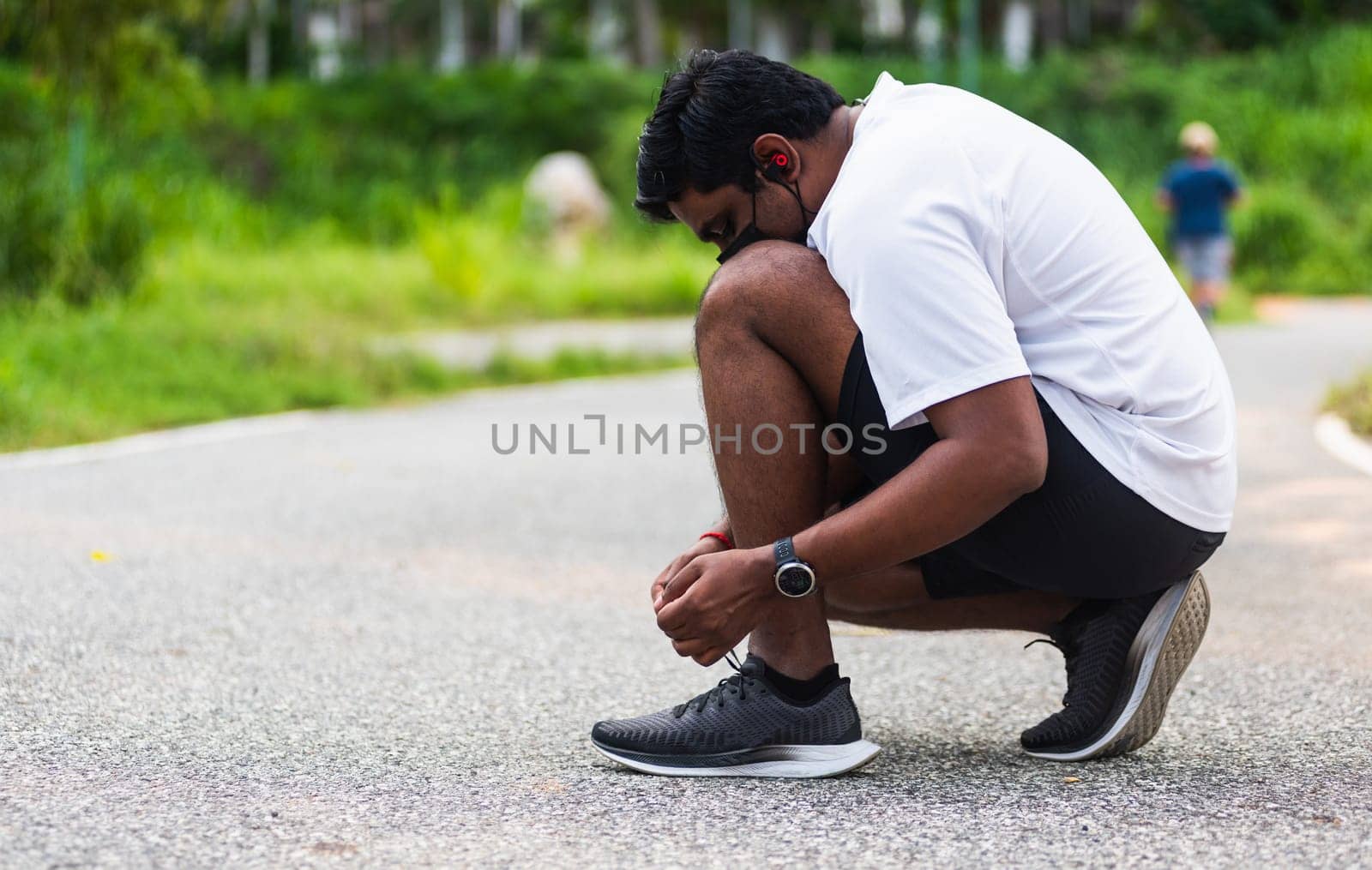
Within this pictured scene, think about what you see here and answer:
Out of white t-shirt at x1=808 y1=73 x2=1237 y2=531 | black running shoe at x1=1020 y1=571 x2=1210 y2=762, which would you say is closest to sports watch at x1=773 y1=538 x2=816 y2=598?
white t-shirt at x1=808 y1=73 x2=1237 y2=531

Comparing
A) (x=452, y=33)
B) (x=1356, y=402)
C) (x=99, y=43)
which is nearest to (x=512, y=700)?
(x=1356, y=402)

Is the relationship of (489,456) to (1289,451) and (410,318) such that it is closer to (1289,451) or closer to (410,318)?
(1289,451)

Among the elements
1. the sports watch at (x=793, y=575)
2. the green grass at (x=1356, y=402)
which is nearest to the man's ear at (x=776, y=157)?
the sports watch at (x=793, y=575)

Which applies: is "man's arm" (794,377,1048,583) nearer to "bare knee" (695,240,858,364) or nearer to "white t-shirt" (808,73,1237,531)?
"white t-shirt" (808,73,1237,531)

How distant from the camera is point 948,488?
2443 mm

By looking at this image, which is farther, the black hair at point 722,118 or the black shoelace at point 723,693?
the black shoelace at point 723,693

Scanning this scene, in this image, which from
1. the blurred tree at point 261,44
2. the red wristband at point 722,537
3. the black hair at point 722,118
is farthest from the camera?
the blurred tree at point 261,44

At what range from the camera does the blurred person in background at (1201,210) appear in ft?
47.7

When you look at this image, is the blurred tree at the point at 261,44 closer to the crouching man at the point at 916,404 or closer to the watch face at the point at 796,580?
the crouching man at the point at 916,404

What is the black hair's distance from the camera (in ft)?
8.86

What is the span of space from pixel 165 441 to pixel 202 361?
6.31 feet

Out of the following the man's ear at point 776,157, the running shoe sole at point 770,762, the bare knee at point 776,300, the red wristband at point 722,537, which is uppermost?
the man's ear at point 776,157

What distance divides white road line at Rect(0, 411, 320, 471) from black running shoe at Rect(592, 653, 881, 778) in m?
5.01

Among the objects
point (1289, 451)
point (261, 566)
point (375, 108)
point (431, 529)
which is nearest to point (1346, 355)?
point (1289, 451)
